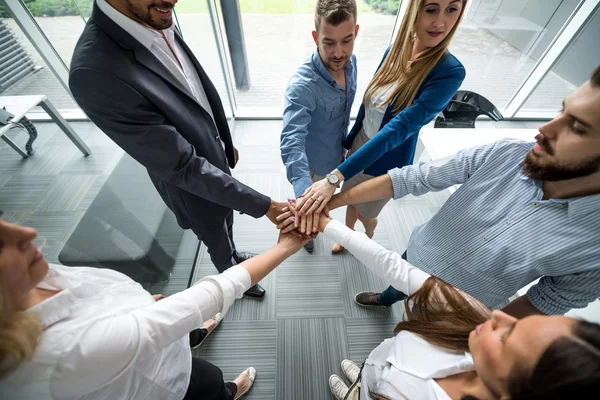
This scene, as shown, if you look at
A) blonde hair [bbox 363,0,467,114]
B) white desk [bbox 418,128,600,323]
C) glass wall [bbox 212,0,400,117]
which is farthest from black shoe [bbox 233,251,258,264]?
Answer: glass wall [bbox 212,0,400,117]

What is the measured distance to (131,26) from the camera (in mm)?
870

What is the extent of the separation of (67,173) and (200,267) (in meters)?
1.01

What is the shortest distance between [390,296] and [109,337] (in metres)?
1.45

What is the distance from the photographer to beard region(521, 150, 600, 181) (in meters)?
0.67

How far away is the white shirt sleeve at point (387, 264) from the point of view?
2.90 feet

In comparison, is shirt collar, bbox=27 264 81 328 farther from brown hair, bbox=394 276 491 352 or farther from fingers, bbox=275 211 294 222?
brown hair, bbox=394 276 491 352

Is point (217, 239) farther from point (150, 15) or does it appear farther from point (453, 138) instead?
point (453, 138)

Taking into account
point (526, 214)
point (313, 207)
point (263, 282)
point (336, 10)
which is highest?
point (336, 10)

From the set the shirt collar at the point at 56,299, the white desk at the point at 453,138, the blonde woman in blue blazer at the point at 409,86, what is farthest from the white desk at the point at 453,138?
the shirt collar at the point at 56,299

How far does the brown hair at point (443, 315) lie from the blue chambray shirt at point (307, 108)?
73cm

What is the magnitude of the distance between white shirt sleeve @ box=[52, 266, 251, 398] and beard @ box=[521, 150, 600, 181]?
100cm

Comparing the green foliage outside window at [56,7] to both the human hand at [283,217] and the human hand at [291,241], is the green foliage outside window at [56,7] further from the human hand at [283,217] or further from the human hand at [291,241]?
the human hand at [291,241]

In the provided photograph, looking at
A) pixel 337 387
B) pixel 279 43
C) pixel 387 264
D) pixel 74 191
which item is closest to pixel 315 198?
pixel 387 264

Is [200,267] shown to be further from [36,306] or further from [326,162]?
[36,306]
